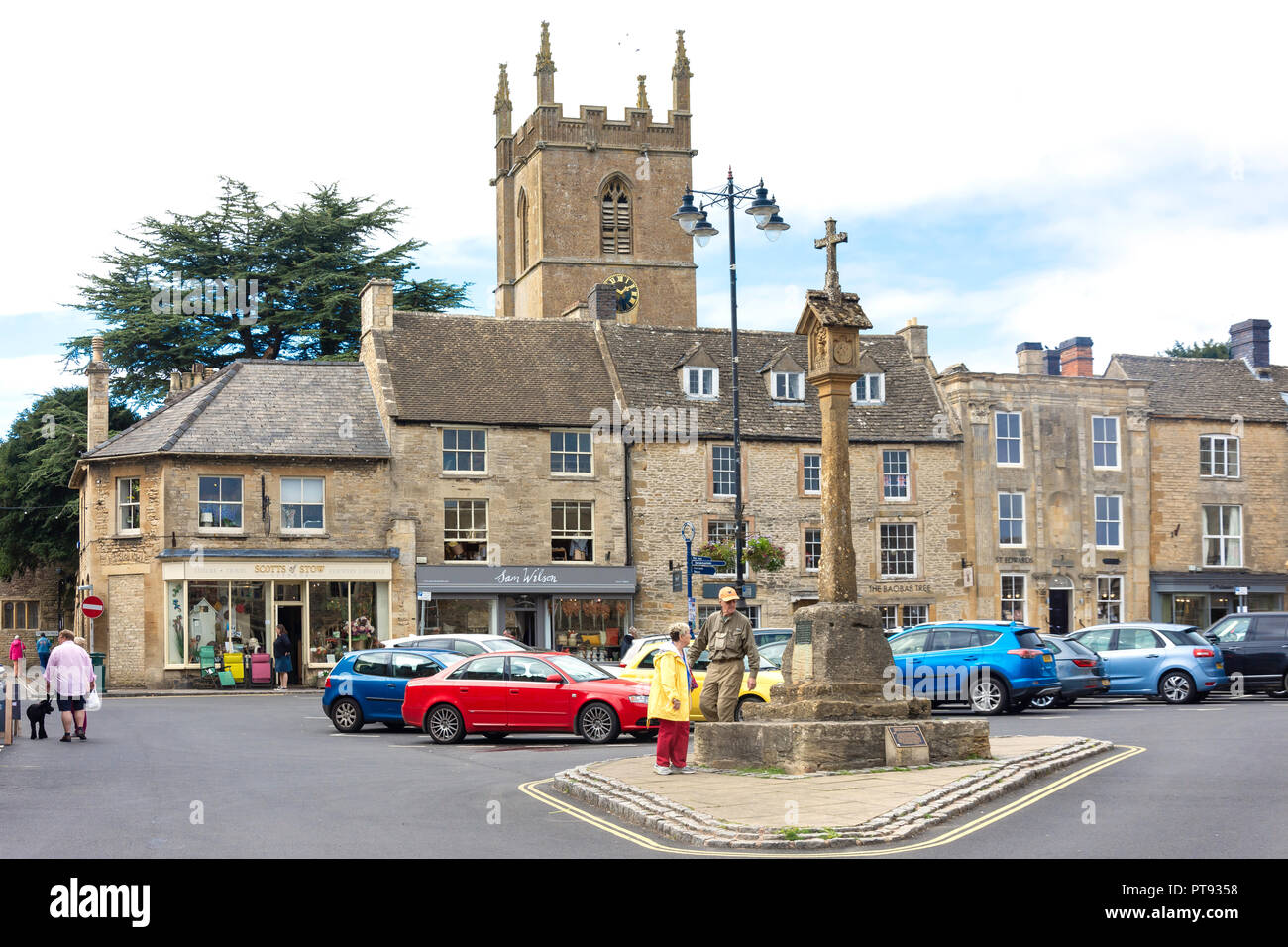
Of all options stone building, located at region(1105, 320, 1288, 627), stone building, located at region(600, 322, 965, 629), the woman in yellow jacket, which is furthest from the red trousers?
stone building, located at region(1105, 320, 1288, 627)

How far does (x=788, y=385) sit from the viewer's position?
4597 cm

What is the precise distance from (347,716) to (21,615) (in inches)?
1665

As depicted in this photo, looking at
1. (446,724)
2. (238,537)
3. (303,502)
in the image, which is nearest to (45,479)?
(238,537)

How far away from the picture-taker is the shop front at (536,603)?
41.3 meters

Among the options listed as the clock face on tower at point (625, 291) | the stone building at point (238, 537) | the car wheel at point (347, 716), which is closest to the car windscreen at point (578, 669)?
the car wheel at point (347, 716)

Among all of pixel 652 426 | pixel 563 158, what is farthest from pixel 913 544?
pixel 563 158

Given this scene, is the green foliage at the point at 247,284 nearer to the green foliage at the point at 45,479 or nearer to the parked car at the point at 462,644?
the green foliage at the point at 45,479

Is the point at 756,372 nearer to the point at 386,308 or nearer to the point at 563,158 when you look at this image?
the point at 386,308

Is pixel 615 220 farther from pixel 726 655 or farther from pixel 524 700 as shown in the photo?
pixel 726 655

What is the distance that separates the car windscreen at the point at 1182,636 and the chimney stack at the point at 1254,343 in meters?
27.2

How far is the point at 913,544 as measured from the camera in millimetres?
45656

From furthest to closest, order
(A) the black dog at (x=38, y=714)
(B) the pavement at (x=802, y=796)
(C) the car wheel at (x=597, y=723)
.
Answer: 1. (A) the black dog at (x=38, y=714)
2. (C) the car wheel at (x=597, y=723)
3. (B) the pavement at (x=802, y=796)

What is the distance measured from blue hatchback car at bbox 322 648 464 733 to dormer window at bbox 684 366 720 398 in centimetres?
2142

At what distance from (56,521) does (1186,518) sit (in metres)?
38.3
